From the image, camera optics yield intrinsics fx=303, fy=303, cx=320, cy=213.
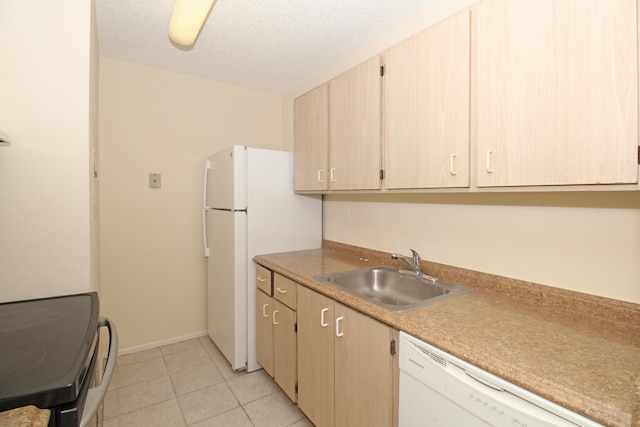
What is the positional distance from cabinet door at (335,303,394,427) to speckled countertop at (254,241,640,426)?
0.25 ft

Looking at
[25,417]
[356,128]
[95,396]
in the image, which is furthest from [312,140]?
[25,417]

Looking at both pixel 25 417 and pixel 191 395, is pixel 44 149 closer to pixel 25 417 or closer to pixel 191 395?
pixel 25 417

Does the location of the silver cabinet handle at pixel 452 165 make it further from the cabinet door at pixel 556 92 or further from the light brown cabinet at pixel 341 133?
the light brown cabinet at pixel 341 133

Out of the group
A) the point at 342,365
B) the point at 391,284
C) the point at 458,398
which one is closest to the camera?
the point at 458,398

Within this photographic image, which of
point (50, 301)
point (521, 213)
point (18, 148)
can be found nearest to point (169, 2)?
point (18, 148)

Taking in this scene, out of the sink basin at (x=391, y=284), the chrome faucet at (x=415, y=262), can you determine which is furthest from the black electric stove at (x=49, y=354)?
the chrome faucet at (x=415, y=262)

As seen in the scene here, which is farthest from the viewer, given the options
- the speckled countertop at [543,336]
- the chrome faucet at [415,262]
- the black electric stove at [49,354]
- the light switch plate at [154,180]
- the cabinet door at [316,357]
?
the light switch plate at [154,180]

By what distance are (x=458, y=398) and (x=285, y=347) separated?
3.94ft

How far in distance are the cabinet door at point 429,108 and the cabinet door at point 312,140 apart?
55 centimetres

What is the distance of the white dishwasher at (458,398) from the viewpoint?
75cm

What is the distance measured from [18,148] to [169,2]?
1.19 meters

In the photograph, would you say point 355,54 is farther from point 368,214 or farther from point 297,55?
point 368,214

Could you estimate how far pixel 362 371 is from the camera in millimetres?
1290

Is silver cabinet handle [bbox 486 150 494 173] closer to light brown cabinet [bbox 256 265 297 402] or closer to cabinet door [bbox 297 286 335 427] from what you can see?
cabinet door [bbox 297 286 335 427]
